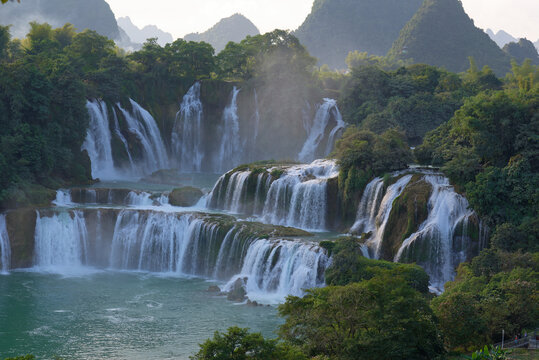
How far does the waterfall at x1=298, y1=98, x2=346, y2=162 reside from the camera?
50.5 meters

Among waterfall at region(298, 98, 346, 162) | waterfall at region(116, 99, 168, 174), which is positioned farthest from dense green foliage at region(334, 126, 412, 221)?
waterfall at region(116, 99, 168, 174)

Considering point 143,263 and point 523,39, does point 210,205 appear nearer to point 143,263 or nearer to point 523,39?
point 143,263

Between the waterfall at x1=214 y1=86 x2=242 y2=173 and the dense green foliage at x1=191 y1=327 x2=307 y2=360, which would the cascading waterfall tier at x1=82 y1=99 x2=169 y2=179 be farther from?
the dense green foliage at x1=191 y1=327 x2=307 y2=360

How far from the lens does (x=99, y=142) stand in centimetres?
4528

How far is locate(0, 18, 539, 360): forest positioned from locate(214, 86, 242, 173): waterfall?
2341 millimetres

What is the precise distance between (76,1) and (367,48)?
56.1 metres

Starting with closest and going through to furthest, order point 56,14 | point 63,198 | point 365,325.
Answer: point 365,325
point 63,198
point 56,14

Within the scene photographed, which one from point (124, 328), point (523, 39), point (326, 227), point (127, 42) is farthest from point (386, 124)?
point (127, 42)

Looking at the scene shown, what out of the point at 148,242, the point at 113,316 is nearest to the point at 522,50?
the point at 148,242

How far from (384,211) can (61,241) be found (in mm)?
15409

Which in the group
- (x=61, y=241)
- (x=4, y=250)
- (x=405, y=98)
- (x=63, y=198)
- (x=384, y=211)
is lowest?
(x=4, y=250)

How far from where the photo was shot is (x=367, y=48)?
12162 centimetres

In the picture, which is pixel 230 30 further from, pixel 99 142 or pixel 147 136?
pixel 99 142

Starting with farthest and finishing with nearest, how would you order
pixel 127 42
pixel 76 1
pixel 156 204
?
pixel 127 42
pixel 76 1
pixel 156 204
